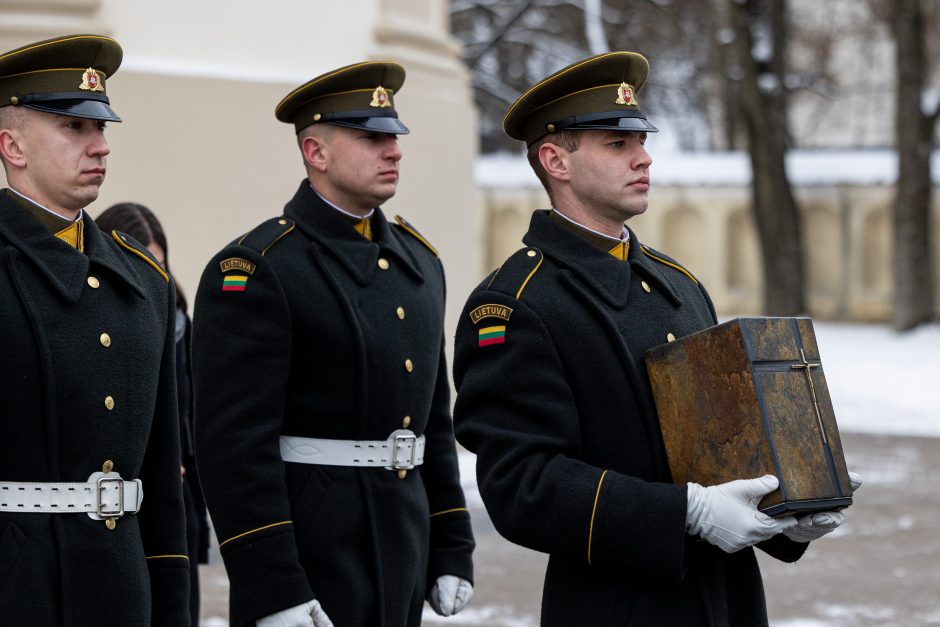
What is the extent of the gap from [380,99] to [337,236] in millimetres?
392

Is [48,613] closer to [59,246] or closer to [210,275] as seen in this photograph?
[59,246]

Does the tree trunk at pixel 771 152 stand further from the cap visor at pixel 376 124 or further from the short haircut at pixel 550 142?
the short haircut at pixel 550 142

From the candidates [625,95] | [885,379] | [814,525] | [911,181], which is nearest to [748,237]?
[911,181]

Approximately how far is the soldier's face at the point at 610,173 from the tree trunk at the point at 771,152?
14840mm

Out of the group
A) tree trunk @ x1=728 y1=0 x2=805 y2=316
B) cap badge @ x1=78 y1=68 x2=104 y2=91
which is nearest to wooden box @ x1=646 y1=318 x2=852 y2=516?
cap badge @ x1=78 y1=68 x2=104 y2=91

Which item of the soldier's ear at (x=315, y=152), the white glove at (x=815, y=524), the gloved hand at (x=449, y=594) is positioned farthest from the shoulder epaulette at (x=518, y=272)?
the gloved hand at (x=449, y=594)

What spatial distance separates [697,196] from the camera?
22.1m

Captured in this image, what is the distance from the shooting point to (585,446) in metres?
3.10

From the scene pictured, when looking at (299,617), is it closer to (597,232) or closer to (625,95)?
(597,232)

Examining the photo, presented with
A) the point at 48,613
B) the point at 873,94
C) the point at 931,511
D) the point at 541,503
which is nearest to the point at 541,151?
the point at 541,503

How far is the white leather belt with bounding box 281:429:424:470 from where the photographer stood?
3891 millimetres

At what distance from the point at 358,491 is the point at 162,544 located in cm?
73

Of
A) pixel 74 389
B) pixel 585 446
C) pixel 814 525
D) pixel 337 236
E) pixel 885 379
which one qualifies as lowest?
pixel 885 379

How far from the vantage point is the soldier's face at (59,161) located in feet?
10.3
